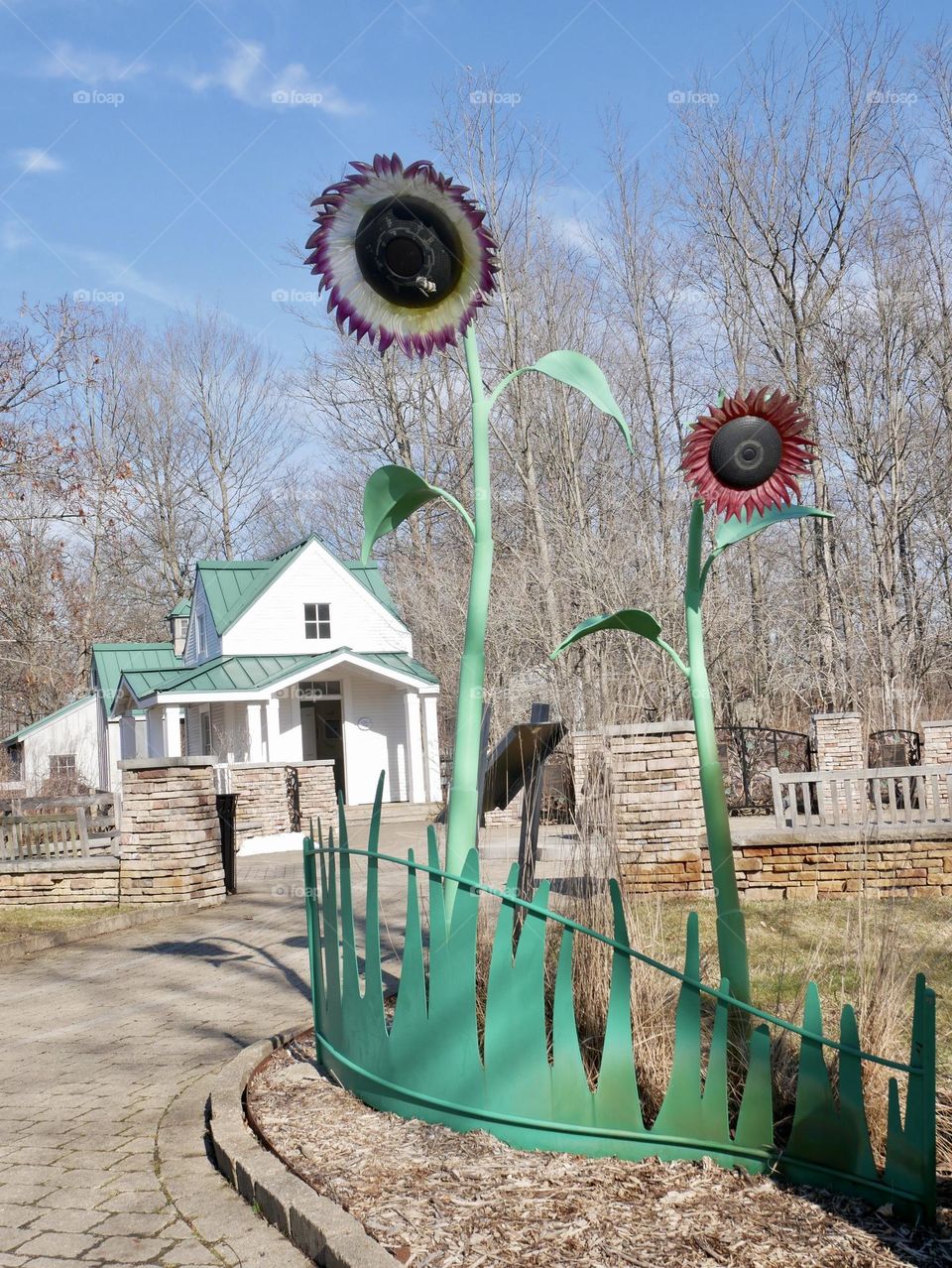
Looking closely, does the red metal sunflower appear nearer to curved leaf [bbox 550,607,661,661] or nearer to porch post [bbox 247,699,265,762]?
curved leaf [bbox 550,607,661,661]

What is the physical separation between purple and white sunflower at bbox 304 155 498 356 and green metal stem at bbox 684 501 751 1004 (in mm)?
1450

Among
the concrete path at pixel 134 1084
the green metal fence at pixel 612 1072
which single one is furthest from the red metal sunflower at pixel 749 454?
the concrete path at pixel 134 1084

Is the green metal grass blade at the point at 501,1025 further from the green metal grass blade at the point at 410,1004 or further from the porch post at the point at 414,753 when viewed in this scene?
the porch post at the point at 414,753

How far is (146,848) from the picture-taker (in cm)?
1210

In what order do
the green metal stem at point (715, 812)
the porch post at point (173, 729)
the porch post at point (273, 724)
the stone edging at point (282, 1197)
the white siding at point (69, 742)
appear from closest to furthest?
the stone edging at point (282, 1197) < the green metal stem at point (715, 812) < the porch post at point (273, 724) < the porch post at point (173, 729) < the white siding at point (69, 742)

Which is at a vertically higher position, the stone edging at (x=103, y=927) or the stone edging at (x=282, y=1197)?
the stone edging at (x=282, y=1197)

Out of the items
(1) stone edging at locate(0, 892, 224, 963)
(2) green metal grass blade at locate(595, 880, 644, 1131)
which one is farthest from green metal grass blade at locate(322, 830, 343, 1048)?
(1) stone edging at locate(0, 892, 224, 963)

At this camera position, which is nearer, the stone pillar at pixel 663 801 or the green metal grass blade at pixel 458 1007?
the green metal grass blade at pixel 458 1007

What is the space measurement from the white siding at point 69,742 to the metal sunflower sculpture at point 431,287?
106ft

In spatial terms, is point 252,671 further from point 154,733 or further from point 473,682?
point 473,682

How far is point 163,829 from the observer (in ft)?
39.5

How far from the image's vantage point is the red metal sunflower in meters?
4.45

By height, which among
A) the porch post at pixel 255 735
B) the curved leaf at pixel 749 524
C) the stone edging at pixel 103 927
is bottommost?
the stone edging at pixel 103 927

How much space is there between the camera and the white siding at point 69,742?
3506cm
